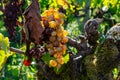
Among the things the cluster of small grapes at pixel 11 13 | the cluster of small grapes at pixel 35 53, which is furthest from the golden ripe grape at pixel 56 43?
the cluster of small grapes at pixel 11 13

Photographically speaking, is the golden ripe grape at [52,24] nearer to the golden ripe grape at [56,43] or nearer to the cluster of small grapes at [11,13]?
the golden ripe grape at [56,43]

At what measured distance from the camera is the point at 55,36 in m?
1.95

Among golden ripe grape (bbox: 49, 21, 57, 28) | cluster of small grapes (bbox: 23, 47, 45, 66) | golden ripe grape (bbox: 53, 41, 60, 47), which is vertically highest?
golden ripe grape (bbox: 49, 21, 57, 28)

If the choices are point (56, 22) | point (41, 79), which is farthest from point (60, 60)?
point (41, 79)

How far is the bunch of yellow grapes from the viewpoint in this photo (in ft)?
6.38

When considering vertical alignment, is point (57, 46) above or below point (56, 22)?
below

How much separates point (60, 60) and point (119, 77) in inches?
32.2

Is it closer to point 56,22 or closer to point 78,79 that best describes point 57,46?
point 56,22

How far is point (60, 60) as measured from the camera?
6.50 ft

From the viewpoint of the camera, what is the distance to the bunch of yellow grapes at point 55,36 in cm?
195

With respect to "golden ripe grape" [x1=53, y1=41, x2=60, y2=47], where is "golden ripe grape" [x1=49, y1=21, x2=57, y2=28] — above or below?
above

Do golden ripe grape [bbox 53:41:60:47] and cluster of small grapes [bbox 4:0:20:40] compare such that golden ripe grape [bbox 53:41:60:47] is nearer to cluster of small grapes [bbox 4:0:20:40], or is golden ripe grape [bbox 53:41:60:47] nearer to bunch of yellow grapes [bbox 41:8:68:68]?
bunch of yellow grapes [bbox 41:8:68:68]

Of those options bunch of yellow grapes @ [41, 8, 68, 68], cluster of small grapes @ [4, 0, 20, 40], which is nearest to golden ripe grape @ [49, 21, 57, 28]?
bunch of yellow grapes @ [41, 8, 68, 68]

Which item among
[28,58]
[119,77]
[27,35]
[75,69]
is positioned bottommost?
[119,77]
